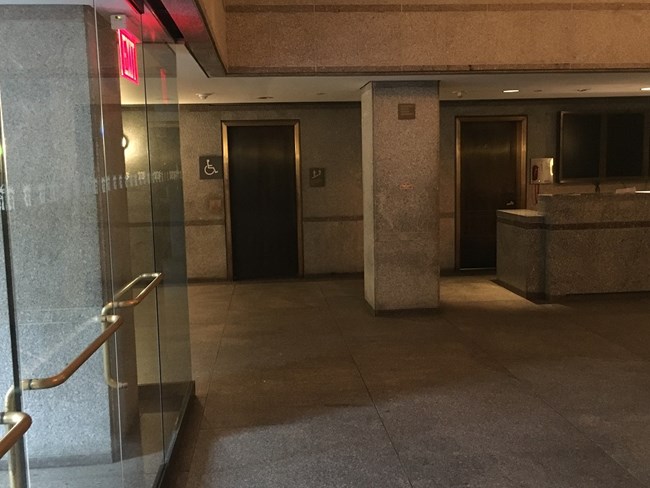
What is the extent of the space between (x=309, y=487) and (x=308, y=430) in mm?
819

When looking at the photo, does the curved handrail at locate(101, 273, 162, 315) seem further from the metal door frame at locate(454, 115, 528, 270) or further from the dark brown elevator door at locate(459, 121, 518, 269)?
the dark brown elevator door at locate(459, 121, 518, 269)

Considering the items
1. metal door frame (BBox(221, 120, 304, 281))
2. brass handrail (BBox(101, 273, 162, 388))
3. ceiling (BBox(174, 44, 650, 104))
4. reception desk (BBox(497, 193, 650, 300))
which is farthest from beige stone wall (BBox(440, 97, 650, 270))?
brass handrail (BBox(101, 273, 162, 388))

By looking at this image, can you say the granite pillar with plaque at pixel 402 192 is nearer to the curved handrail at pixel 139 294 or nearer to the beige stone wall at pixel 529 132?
the beige stone wall at pixel 529 132

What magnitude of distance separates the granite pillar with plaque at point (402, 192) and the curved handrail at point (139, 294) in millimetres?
3950

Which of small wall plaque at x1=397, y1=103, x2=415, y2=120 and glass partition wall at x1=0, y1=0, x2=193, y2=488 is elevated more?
small wall plaque at x1=397, y1=103, x2=415, y2=120

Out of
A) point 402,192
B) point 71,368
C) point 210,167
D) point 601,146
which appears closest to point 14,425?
point 71,368

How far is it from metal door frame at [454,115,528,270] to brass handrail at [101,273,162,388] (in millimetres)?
7698

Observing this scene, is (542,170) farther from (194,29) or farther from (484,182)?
(194,29)

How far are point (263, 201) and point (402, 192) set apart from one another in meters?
3.64

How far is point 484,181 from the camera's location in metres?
11.0

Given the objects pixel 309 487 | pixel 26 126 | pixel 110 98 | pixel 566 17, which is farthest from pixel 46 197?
pixel 566 17

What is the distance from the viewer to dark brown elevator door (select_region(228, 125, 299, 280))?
10.6 meters

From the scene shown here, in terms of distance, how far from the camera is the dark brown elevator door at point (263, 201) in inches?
418

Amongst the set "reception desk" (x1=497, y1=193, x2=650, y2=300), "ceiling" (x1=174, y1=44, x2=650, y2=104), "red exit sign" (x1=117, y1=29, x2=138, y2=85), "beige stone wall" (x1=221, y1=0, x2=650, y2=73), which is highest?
"beige stone wall" (x1=221, y1=0, x2=650, y2=73)
